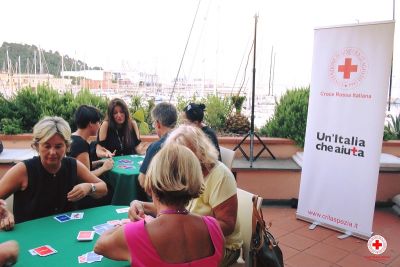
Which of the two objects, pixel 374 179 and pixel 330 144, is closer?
pixel 374 179

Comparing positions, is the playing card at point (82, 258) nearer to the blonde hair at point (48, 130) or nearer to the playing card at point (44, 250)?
the playing card at point (44, 250)

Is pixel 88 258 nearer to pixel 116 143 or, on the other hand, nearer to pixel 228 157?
pixel 228 157

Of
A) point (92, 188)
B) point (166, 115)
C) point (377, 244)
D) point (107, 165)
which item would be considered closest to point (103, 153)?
point (107, 165)

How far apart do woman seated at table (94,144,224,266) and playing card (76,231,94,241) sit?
0.43 meters

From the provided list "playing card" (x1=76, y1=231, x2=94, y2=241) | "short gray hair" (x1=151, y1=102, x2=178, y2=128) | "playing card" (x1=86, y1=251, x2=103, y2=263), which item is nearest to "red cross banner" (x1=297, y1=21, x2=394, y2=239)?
"short gray hair" (x1=151, y1=102, x2=178, y2=128)

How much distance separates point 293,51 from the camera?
607 centimetres

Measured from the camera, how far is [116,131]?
4.13 metres

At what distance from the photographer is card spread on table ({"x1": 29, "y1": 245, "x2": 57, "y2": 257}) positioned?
1.55 m

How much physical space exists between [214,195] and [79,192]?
2.97ft

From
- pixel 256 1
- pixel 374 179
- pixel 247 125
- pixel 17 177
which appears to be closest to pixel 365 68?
pixel 374 179

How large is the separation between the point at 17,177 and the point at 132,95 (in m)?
3.81

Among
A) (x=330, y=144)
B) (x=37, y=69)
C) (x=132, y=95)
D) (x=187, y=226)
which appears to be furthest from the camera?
(x=37, y=69)

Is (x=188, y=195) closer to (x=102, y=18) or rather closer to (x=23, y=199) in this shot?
(x=23, y=199)

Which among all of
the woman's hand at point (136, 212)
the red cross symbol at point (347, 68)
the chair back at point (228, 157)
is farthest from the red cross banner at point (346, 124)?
the woman's hand at point (136, 212)
